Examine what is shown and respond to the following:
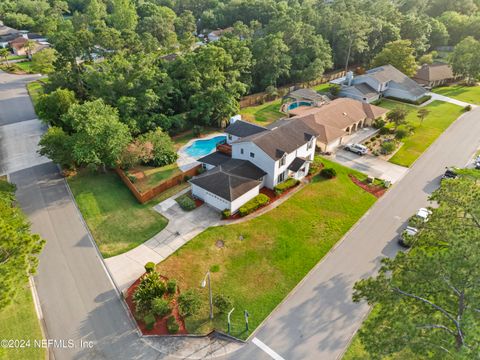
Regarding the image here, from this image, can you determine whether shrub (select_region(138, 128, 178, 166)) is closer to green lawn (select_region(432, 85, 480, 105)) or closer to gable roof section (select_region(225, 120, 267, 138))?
gable roof section (select_region(225, 120, 267, 138))

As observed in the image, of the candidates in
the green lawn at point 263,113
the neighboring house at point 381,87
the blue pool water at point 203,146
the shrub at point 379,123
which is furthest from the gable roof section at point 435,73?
the blue pool water at point 203,146

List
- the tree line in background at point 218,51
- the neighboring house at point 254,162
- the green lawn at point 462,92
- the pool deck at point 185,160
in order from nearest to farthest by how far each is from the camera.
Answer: the neighboring house at point 254,162
the pool deck at point 185,160
the tree line in background at point 218,51
the green lawn at point 462,92

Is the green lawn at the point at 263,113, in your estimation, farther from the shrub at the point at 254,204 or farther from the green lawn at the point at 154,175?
the shrub at the point at 254,204

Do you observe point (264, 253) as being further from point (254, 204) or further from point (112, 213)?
point (112, 213)

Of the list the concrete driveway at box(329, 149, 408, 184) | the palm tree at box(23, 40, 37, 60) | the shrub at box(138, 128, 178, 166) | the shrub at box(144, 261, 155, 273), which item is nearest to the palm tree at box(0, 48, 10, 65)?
the palm tree at box(23, 40, 37, 60)

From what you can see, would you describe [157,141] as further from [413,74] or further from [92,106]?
[413,74]
